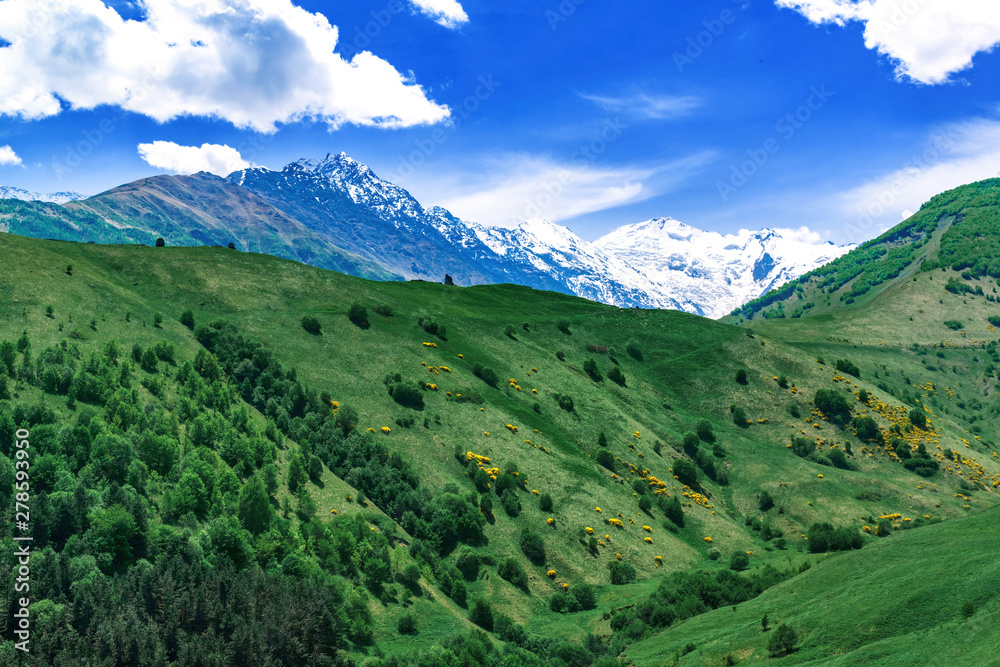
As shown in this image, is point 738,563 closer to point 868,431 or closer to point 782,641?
point 782,641

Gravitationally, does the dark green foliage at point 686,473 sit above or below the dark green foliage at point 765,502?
above

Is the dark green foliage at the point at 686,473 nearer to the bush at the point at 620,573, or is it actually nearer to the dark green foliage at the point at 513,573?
the bush at the point at 620,573

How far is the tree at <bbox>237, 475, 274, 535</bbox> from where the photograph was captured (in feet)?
140

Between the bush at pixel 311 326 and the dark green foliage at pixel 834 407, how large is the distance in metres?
95.5

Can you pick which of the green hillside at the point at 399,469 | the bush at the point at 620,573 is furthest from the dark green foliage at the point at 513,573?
the bush at the point at 620,573

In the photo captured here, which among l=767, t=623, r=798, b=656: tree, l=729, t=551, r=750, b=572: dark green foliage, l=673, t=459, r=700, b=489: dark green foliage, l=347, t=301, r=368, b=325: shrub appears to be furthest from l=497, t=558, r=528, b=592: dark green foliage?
l=347, t=301, r=368, b=325: shrub

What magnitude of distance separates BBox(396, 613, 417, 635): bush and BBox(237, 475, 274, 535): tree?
13.0 m

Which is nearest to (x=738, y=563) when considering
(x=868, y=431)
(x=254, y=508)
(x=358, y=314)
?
(x=254, y=508)

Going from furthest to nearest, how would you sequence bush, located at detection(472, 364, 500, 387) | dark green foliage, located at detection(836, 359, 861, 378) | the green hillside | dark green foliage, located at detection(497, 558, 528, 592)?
dark green foliage, located at detection(836, 359, 861, 378) → bush, located at detection(472, 364, 500, 387) → dark green foliage, located at detection(497, 558, 528, 592) → the green hillside

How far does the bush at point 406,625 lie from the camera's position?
41625 mm

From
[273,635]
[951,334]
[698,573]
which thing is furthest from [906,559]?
[951,334]

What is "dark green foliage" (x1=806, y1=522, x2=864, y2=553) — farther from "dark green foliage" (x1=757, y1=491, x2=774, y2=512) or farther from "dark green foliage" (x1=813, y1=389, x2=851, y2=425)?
"dark green foliage" (x1=813, y1=389, x2=851, y2=425)

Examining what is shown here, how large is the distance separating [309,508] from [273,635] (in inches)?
647

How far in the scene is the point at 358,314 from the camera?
9469 centimetres
